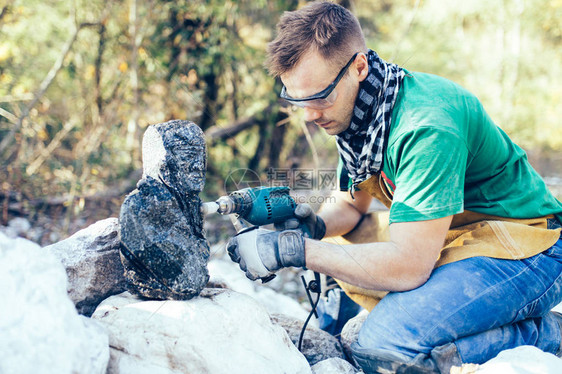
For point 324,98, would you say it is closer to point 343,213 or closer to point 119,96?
point 343,213

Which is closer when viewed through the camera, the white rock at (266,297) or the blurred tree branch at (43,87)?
the white rock at (266,297)

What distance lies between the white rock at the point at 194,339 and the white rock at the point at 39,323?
18 centimetres

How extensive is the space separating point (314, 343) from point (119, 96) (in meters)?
4.25

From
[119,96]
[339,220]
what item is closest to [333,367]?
[339,220]

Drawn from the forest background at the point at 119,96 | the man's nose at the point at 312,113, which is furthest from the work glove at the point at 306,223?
the forest background at the point at 119,96

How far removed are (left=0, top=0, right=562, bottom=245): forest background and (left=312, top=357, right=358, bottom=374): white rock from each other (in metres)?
2.68

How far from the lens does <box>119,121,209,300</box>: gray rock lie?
187cm

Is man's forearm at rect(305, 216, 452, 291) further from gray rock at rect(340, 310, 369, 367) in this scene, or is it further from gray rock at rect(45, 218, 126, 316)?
gray rock at rect(45, 218, 126, 316)

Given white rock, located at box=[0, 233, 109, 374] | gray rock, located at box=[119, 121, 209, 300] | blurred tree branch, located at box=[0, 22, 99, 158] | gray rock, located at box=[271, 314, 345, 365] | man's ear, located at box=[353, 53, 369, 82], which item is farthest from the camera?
blurred tree branch, located at box=[0, 22, 99, 158]

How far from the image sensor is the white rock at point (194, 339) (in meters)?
1.75

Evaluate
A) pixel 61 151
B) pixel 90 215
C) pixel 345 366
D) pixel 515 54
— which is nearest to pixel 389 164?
pixel 345 366

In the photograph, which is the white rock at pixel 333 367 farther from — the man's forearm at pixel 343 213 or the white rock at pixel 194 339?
the man's forearm at pixel 343 213

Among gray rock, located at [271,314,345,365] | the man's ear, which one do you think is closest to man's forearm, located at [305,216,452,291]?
gray rock, located at [271,314,345,365]

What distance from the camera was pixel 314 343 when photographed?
2395 mm
